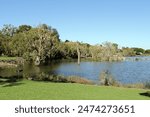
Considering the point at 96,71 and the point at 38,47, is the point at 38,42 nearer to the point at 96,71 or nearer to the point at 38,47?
the point at 38,47

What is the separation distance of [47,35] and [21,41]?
882cm

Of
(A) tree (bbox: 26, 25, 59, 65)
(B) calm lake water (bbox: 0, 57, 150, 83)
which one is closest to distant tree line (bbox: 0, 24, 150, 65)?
(A) tree (bbox: 26, 25, 59, 65)

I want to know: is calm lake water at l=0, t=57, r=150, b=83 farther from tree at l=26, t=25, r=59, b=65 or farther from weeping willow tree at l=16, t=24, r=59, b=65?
weeping willow tree at l=16, t=24, r=59, b=65

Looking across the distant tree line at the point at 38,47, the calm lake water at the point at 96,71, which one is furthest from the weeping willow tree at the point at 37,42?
the calm lake water at the point at 96,71

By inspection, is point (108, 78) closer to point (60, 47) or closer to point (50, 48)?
point (50, 48)

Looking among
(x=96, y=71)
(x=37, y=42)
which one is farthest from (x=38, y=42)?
(x=96, y=71)

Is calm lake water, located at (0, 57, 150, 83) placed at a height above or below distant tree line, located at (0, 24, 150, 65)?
below

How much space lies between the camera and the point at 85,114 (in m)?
11.0

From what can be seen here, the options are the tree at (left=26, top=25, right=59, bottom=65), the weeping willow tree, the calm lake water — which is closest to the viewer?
the calm lake water

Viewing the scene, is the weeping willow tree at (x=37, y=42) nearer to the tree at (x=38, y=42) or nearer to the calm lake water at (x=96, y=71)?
the tree at (x=38, y=42)

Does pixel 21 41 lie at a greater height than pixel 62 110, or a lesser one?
greater

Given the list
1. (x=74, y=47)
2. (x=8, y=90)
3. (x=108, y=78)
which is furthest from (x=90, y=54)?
(x=8, y=90)

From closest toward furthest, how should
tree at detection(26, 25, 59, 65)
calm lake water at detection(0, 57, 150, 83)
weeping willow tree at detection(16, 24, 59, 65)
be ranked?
calm lake water at detection(0, 57, 150, 83) < tree at detection(26, 25, 59, 65) < weeping willow tree at detection(16, 24, 59, 65)

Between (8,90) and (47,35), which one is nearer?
(8,90)
